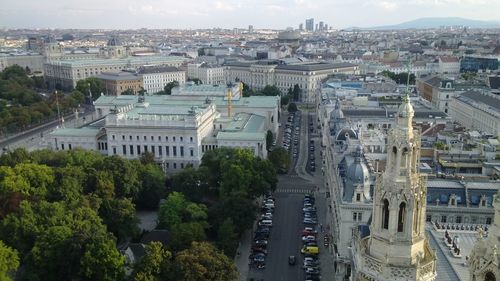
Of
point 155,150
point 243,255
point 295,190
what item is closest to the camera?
point 243,255

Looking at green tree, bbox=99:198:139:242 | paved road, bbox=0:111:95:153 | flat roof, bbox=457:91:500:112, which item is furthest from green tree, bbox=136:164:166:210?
flat roof, bbox=457:91:500:112

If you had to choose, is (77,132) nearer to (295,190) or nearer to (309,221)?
(295,190)

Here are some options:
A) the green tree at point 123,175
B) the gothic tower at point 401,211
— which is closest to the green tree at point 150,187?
the green tree at point 123,175

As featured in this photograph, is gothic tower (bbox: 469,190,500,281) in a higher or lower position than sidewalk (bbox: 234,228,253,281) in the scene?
higher

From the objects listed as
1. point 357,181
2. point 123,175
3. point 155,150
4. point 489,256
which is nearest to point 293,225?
point 357,181

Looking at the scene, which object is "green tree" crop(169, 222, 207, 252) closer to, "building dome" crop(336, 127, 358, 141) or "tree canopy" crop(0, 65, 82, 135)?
"building dome" crop(336, 127, 358, 141)
